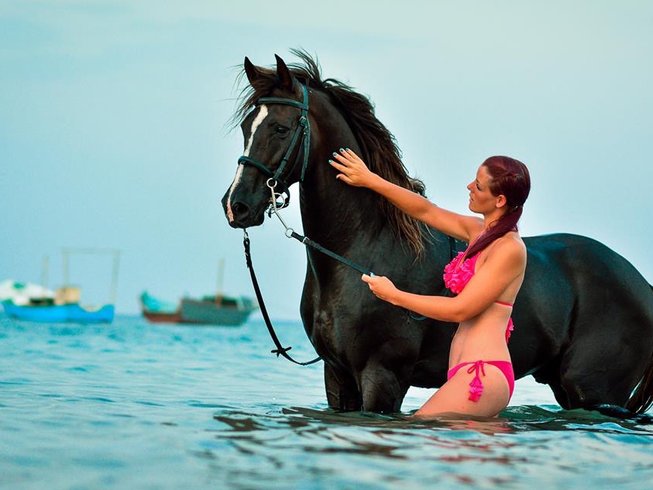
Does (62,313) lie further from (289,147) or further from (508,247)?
(508,247)

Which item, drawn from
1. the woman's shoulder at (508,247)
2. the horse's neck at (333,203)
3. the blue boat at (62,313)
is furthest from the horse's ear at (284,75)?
the blue boat at (62,313)

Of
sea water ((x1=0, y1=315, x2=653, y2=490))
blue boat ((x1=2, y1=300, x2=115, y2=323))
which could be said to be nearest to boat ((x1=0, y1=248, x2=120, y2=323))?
blue boat ((x1=2, y1=300, x2=115, y2=323))

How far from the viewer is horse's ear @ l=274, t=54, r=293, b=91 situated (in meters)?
5.29

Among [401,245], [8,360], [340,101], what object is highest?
[340,101]

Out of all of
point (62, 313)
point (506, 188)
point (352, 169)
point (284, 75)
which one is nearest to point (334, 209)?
point (352, 169)

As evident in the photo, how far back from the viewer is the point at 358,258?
547 cm

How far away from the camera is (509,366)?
4.93 meters

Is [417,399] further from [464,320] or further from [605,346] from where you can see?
[464,320]

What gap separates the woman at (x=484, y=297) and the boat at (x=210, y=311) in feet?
204

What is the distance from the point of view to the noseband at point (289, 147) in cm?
514

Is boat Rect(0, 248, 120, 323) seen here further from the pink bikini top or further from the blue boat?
the pink bikini top

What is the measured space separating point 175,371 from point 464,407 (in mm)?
8984

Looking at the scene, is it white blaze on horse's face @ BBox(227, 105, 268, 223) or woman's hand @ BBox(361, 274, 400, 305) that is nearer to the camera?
woman's hand @ BBox(361, 274, 400, 305)

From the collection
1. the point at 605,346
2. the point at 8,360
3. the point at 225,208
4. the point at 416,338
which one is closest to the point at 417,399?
the point at 605,346
